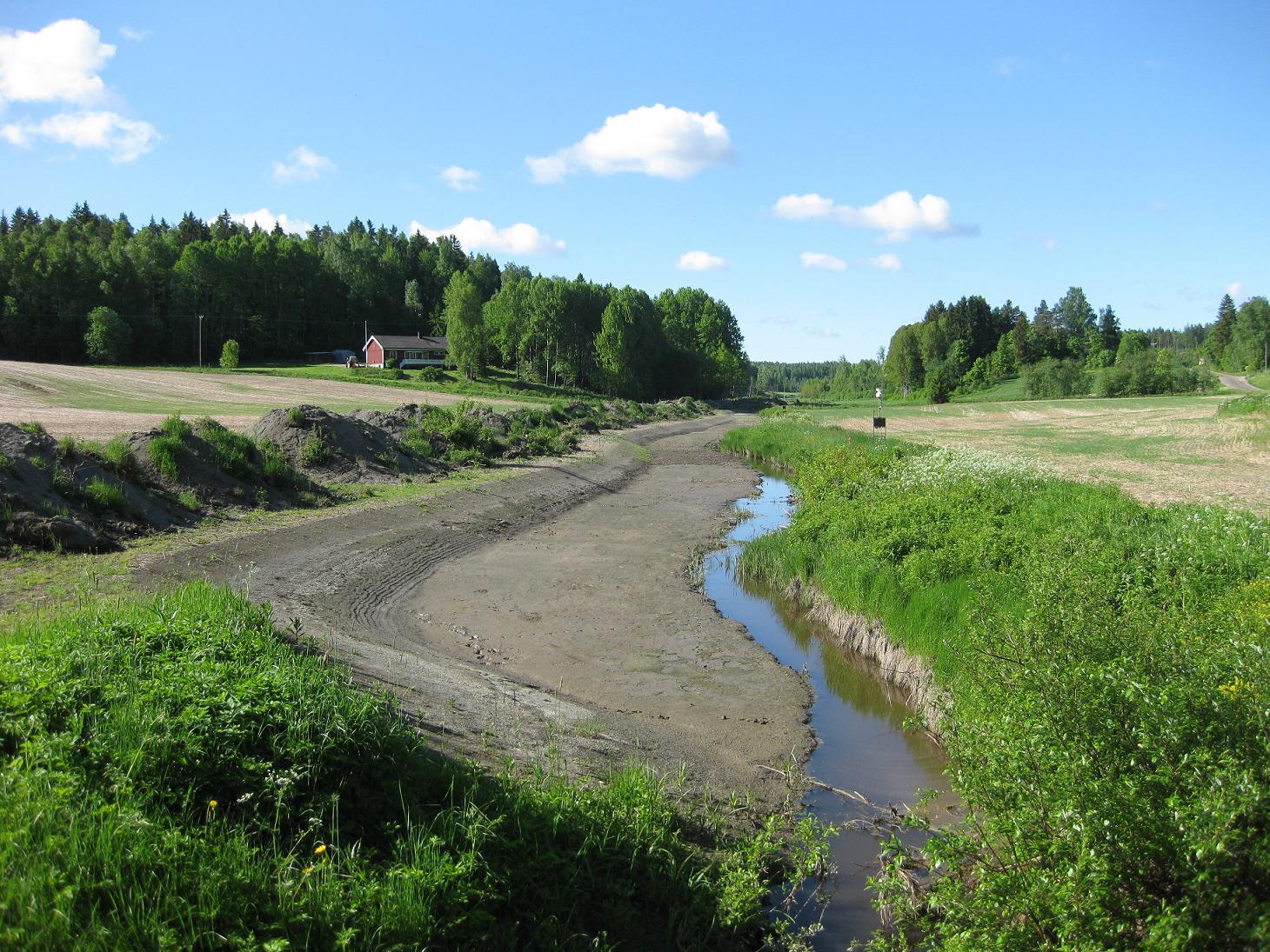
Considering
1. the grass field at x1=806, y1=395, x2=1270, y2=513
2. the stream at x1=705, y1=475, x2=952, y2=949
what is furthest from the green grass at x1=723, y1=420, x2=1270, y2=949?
the grass field at x1=806, y1=395, x2=1270, y2=513

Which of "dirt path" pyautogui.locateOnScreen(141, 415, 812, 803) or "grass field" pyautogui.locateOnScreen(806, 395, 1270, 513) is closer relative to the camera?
"dirt path" pyautogui.locateOnScreen(141, 415, 812, 803)

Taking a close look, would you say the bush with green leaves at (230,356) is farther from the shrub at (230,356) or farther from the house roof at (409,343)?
the house roof at (409,343)

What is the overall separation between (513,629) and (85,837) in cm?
890

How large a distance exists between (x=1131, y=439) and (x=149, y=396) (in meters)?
56.9

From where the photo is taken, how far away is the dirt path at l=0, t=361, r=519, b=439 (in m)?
32.8

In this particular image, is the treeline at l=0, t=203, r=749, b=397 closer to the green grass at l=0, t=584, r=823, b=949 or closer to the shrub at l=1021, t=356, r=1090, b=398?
the shrub at l=1021, t=356, r=1090, b=398

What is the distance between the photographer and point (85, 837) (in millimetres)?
3998

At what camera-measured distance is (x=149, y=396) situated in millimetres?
48812

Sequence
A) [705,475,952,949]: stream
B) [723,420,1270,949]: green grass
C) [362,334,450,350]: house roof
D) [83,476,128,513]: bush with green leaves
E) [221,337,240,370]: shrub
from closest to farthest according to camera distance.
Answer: [723,420,1270,949]: green grass, [705,475,952,949]: stream, [83,476,128,513]: bush with green leaves, [221,337,240,370]: shrub, [362,334,450,350]: house roof

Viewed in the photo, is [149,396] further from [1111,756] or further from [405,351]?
[1111,756]

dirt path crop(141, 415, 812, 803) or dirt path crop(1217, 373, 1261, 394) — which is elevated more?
dirt path crop(1217, 373, 1261, 394)

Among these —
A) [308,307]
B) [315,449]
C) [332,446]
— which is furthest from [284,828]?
[308,307]

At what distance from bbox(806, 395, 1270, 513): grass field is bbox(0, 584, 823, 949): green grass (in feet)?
59.7

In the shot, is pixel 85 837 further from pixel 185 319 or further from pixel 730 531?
pixel 185 319
